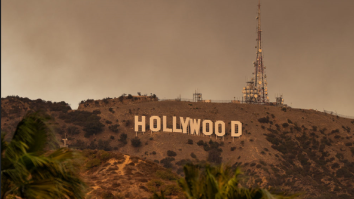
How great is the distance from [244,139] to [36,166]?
103 meters

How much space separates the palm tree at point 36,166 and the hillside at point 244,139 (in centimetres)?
8173

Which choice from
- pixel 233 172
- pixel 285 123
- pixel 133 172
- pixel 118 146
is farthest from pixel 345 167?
pixel 233 172

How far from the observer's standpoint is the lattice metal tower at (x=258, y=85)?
13125 centimetres

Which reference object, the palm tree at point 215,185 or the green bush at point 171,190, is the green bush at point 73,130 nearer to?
the green bush at point 171,190

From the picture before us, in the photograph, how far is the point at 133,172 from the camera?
44.5m

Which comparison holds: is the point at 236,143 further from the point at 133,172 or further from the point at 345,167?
the point at 133,172

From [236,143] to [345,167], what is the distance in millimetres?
24814

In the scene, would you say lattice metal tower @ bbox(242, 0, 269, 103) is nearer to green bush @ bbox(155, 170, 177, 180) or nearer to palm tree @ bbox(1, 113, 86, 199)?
green bush @ bbox(155, 170, 177, 180)

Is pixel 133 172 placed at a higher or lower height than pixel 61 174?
lower

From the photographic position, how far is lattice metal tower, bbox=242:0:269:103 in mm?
131250

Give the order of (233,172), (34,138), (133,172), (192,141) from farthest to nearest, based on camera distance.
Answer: (192,141) < (133,172) < (233,172) < (34,138)

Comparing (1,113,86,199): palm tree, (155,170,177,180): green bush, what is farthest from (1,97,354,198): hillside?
(1,113,86,199): palm tree

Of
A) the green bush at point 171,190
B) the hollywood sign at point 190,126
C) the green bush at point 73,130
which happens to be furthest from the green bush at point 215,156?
the green bush at point 171,190

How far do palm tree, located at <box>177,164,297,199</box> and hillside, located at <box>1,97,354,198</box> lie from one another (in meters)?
79.4
